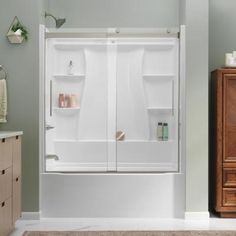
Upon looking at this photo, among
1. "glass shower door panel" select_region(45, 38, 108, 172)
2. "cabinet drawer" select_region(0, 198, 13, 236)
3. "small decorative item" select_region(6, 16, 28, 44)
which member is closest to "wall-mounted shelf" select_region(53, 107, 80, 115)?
"glass shower door panel" select_region(45, 38, 108, 172)

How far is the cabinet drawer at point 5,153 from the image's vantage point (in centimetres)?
357

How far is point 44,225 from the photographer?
4.38m

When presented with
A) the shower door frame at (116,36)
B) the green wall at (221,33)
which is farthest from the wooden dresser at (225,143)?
the green wall at (221,33)

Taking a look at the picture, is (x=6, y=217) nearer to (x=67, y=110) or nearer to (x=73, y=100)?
(x=67, y=110)

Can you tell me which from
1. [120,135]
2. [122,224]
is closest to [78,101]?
[120,135]

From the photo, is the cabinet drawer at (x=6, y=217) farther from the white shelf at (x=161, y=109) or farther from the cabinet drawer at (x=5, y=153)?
the white shelf at (x=161, y=109)

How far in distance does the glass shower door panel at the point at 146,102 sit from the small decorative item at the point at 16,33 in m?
1.17

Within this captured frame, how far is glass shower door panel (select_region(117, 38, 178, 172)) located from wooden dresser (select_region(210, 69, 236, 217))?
66 centimetres

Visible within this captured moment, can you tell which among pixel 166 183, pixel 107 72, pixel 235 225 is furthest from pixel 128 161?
pixel 235 225

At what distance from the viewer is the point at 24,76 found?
4.57 m

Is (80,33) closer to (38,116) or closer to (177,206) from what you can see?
(38,116)

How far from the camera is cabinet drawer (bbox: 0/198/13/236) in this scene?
361 centimetres

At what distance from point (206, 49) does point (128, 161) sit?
1.56 m

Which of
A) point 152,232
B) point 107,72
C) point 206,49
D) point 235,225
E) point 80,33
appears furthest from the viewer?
point 107,72
